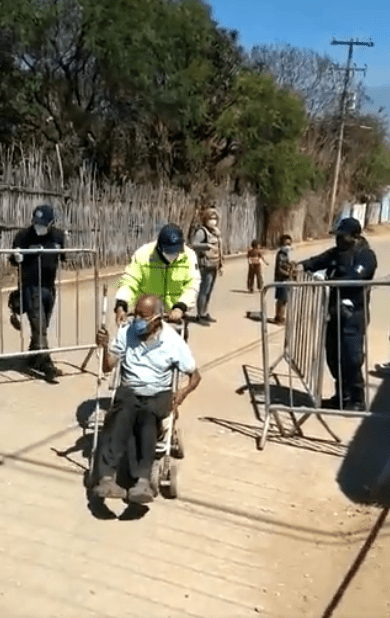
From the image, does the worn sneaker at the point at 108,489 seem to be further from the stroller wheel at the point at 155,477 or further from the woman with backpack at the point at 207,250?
the woman with backpack at the point at 207,250

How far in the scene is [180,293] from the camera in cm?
663

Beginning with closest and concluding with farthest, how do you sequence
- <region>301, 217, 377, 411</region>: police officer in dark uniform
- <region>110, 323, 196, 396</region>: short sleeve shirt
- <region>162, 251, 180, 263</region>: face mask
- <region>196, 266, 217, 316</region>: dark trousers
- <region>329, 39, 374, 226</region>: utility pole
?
<region>110, 323, 196, 396</region>: short sleeve shirt < <region>162, 251, 180, 263</region>: face mask < <region>301, 217, 377, 411</region>: police officer in dark uniform < <region>196, 266, 217, 316</region>: dark trousers < <region>329, 39, 374, 226</region>: utility pole

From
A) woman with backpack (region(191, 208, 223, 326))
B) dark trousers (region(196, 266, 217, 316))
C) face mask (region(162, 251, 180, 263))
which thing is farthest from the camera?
dark trousers (region(196, 266, 217, 316))

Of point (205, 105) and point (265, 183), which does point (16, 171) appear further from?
point (265, 183)

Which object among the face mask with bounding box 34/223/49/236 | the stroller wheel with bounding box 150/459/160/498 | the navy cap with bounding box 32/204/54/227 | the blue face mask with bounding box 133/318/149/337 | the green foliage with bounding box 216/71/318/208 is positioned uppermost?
the green foliage with bounding box 216/71/318/208

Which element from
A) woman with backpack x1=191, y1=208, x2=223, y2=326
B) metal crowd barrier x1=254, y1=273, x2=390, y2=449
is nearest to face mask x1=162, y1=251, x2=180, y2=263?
metal crowd barrier x1=254, y1=273, x2=390, y2=449

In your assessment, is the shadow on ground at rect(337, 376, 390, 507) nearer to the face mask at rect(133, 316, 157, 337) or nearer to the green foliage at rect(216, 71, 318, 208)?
the face mask at rect(133, 316, 157, 337)

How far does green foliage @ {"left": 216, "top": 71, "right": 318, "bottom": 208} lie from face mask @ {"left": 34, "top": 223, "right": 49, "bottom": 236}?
16490mm

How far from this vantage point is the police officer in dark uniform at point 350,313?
7.41 metres

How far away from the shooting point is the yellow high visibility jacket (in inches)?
259

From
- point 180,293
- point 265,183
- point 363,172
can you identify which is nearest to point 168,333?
point 180,293

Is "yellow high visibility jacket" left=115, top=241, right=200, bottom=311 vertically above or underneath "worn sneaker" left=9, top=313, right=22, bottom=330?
above

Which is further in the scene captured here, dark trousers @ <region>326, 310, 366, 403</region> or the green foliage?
the green foliage

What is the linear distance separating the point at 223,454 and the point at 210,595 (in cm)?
222
